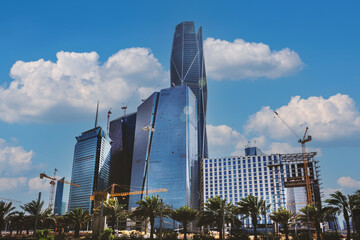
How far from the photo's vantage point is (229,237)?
7250 cm

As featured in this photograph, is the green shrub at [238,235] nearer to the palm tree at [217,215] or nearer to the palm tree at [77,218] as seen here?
the palm tree at [217,215]

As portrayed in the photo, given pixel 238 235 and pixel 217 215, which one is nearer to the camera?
pixel 238 235

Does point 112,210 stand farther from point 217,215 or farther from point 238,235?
point 238,235

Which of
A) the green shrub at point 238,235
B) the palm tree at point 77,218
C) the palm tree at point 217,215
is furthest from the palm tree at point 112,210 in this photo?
the green shrub at point 238,235

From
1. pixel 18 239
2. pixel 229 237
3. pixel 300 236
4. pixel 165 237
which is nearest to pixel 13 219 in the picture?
pixel 18 239

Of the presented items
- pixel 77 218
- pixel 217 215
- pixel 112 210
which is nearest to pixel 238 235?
pixel 217 215

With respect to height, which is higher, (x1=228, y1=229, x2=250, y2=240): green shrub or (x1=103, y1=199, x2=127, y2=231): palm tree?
(x1=103, y1=199, x2=127, y2=231): palm tree

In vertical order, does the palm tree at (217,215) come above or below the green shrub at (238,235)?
above

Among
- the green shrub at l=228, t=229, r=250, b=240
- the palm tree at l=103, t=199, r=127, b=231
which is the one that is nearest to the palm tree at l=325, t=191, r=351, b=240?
the green shrub at l=228, t=229, r=250, b=240

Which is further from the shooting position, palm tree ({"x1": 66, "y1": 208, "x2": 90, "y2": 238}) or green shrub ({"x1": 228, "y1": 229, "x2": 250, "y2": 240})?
palm tree ({"x1": 66, "y1": 208, "x2": 90, "y2": 238})

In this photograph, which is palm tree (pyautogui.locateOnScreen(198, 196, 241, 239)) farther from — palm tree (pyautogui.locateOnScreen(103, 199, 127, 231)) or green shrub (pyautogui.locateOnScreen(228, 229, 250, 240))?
palm tree (pyautogui.locateOnScreen(103, 199, 127, 231))

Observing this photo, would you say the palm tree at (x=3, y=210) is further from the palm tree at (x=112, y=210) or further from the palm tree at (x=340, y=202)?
the palm tree at (x=340, y=202)

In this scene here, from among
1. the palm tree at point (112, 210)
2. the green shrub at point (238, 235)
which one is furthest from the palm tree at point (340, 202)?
the palm tree at point (112, 210)

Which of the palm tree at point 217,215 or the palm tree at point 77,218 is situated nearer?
the palm tree at point 217,215
